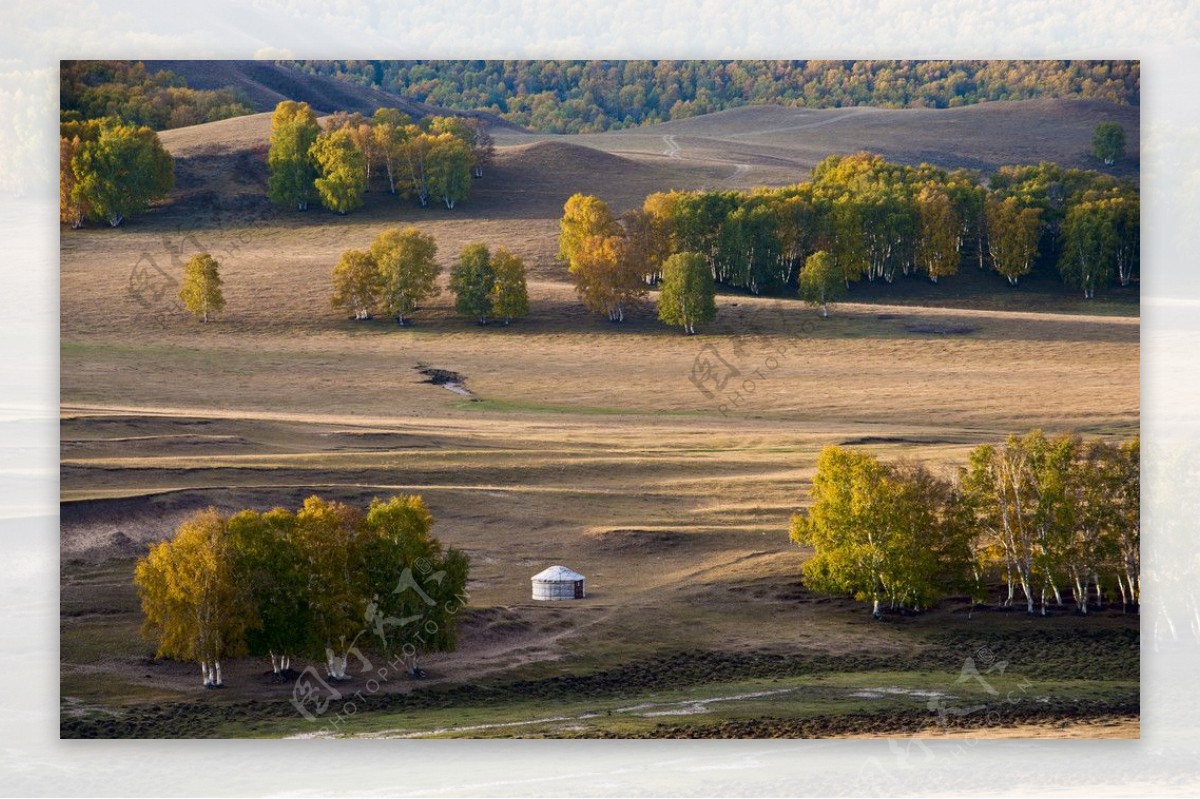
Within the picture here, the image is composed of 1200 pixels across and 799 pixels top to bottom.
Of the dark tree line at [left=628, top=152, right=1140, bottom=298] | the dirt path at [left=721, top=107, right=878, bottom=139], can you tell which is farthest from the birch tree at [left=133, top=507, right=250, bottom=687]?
the dirt path at [left=721, top=107, right=878, bottom=139]

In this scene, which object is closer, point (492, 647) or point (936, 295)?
point (492, 647)

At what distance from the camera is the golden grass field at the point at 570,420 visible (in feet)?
80.2

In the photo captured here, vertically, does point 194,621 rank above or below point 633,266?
below

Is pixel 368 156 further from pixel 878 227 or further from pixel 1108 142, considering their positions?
pixel 1108 142

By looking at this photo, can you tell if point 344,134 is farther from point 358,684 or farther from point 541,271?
point 358,684

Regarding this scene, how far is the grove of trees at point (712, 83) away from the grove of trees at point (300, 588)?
6.07 m

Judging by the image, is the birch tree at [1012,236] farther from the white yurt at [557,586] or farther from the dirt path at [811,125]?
the white yurt at [557,586]

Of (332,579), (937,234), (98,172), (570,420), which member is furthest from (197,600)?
(937,234)

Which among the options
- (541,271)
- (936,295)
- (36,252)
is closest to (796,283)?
(936,295)

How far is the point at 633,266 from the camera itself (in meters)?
26.7

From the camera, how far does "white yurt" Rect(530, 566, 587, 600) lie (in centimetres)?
2533

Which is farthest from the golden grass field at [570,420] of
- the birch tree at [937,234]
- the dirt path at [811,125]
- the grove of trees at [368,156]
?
the birch tree at [937,234]

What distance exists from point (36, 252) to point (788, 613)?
11.7 m

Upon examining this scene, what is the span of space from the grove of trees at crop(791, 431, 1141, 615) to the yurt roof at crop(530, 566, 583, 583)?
325 centimetres
